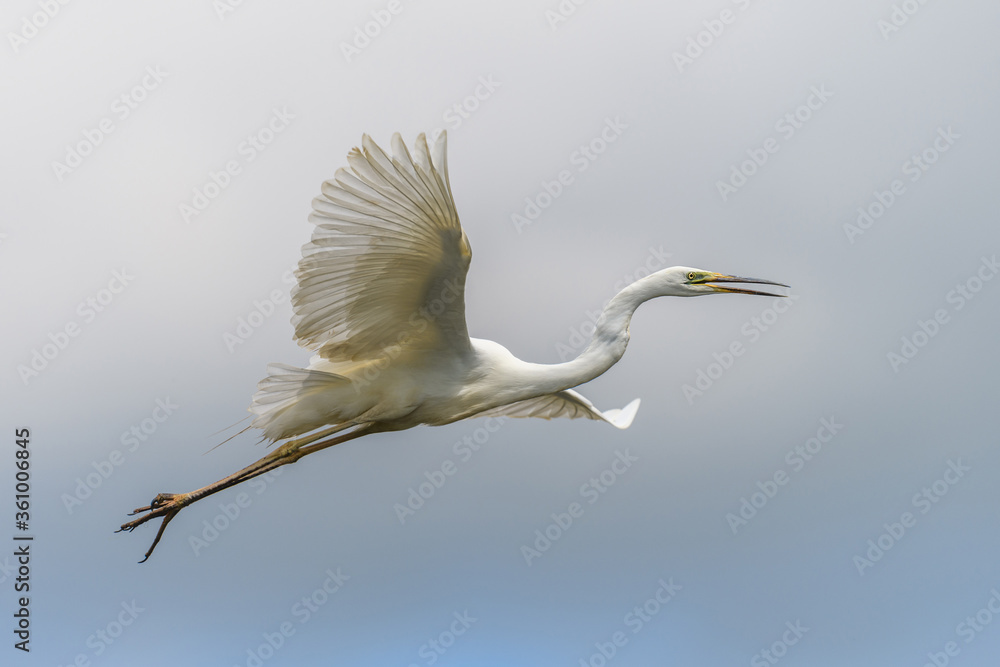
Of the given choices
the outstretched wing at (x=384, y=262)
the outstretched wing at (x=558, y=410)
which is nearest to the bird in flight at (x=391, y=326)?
the outstretched wing at (x=384, y=262)

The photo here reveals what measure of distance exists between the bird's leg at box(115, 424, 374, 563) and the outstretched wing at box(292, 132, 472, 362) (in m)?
0.70

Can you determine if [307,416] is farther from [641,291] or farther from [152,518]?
[641,291]

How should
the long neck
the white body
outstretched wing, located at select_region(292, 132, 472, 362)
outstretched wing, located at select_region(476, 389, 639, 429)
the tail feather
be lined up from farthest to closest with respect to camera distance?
outstretched wing, located at select_region(476, 389, 639, 429) < the long neck < the tail feather < the white body < outstretched wing, located at select_region(292, 132, 472, 362)

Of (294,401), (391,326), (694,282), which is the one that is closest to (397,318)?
(391,326)

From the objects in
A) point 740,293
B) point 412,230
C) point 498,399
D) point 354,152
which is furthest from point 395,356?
point 740,293

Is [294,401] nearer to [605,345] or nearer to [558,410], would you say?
[605,345]

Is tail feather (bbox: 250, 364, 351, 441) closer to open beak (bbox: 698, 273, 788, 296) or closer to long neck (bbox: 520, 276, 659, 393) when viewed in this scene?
long neck (bbox: 520, 276, 659, 393)

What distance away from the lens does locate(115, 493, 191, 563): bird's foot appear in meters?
5.93

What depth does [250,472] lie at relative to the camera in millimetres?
6027

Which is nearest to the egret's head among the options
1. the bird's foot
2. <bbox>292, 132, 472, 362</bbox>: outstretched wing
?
<bbox>292, 132, 472, 362</bbox>: outstretched wing

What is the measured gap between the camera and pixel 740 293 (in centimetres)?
616

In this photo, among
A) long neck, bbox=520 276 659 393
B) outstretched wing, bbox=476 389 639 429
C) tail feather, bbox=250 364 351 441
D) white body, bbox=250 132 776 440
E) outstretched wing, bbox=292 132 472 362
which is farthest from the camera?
outstretched wing, bbox=476 389 639 429

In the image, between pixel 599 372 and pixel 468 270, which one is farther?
pixel 599 372

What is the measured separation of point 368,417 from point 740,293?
9.11ft
